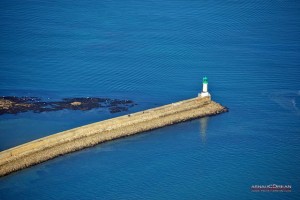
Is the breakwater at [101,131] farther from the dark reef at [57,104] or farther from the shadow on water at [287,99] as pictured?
the shadow on water at [287,99]

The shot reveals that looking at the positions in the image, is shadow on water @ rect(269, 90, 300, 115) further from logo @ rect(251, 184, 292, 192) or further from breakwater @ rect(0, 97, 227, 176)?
logo @ rect(251, 184, 292, 192)

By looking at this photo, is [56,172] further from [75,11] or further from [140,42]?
[75,11]

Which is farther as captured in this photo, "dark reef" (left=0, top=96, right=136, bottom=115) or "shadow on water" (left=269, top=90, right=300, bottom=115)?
"shadow on water" (left=269, top=90, right=300, bottom=115)

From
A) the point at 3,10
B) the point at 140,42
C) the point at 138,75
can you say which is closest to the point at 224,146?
the point at 138,75

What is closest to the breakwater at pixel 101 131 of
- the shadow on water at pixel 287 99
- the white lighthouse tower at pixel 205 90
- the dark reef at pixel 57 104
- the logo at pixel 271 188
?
the white lighthouse tower at pixel 205 90

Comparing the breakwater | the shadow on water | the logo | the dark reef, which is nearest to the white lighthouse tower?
the breakwater
